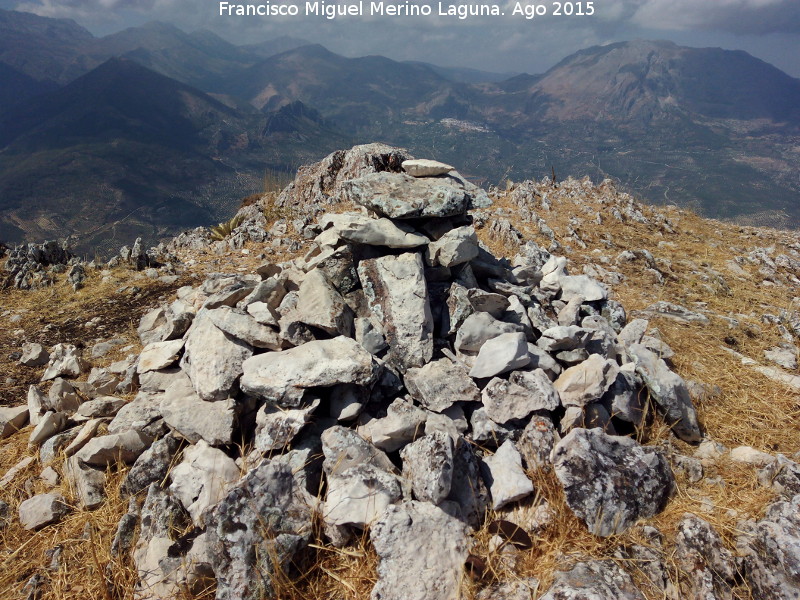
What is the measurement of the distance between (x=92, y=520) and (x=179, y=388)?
1522 mm

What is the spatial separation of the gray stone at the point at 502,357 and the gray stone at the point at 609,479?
3.01 feet

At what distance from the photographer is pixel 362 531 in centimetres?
381

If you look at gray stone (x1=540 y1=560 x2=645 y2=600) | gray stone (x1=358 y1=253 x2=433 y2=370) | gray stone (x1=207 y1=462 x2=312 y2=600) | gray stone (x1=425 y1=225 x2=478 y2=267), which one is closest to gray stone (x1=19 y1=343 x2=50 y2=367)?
gray stone (x1=207 y1=462 x2=312 y2=600)

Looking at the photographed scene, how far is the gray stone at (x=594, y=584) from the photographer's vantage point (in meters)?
3.11

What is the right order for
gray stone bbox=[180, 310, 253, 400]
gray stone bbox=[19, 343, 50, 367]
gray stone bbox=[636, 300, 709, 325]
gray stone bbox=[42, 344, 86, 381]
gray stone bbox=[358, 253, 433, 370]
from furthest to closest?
1. gray stone bbox=[636, 300, 709, 325]
2. gray stone bbox=[19, 343, 50, 367]
3. gray stone bbox=[42, 344, 86, 381]
4. gray stone bbox=[358, 253, 433, 370]
5. gray stone bbox=[180, 310, 253, 400]

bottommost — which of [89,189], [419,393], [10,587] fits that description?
[89,189]

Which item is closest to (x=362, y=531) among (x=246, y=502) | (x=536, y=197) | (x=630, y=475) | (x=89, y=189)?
(x=246, y=502)

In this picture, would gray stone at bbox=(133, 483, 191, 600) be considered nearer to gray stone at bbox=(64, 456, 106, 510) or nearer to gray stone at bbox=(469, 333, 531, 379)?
gray stone at bbox=(64, 456, 106, 510)

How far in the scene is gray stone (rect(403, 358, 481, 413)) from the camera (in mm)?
4684

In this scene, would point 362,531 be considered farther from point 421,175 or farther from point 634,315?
point 634,315

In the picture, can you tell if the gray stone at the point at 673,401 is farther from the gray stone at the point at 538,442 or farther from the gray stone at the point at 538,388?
the gray stone at the point at 538,442

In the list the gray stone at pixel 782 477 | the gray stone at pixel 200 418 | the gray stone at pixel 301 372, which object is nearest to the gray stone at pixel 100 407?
the gray stone at pixel 200 418

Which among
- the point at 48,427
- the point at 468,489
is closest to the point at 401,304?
the point at 468,489

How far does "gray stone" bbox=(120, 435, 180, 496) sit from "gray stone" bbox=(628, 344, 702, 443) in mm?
5541
